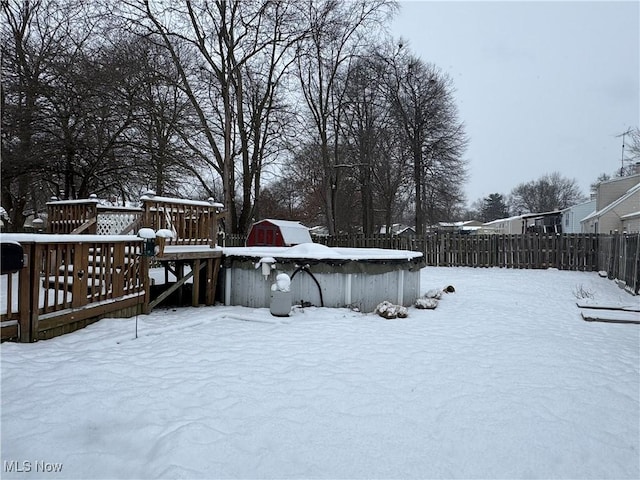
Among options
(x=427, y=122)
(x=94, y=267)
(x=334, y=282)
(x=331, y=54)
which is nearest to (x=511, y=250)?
(x=427, y=122)

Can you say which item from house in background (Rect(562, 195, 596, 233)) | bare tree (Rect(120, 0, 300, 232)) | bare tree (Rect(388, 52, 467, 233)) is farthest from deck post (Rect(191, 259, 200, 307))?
house in background (Rect(562, 195, 596, 233))

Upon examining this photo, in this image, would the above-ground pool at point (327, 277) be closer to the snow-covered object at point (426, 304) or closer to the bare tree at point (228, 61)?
the snow-covered object at point (426, 304)

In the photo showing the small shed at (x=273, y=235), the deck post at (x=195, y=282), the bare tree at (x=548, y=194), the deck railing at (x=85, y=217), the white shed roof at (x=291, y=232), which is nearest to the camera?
the deck post at (x=195, y=282)

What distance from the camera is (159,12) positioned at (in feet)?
46.0

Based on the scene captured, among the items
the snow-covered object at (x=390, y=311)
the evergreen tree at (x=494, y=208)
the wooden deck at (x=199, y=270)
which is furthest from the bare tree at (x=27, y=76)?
the evergreen tree at (x=494, y=208)

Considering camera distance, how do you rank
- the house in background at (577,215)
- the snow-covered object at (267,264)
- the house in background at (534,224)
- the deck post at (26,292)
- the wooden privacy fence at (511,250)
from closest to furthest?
1. the deck post at (26,292)
2. the snow-covered object at (267,264)
3. the wooden privacy fence at (511,250)
4. the house in background at (577,215)
5. the house in background at (534,224)

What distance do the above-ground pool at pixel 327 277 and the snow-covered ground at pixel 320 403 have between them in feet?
4.34

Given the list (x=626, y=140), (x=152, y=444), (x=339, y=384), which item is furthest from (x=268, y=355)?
(x=626, y=140)

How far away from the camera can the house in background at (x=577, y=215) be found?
80.7 feet

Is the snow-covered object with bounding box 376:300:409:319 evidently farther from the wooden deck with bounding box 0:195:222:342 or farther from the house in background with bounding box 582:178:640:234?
the house in background with bounding box 582:178:640:234

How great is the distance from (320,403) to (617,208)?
785 inches

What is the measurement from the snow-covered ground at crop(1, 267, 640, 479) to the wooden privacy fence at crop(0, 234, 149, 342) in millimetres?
208

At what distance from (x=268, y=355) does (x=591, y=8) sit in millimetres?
12563

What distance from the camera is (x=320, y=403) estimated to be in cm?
303
